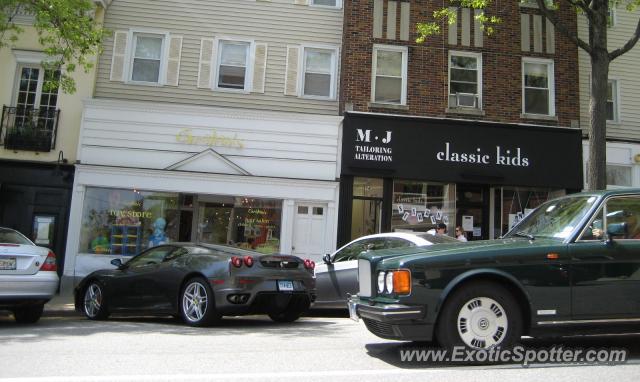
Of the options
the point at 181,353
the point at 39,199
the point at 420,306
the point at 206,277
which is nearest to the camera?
the point at 420,306

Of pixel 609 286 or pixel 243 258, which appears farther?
pixel 243 258

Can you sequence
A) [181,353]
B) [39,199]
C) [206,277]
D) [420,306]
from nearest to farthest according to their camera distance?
[420,306]
[181,353]
[206,277]
[39,199]

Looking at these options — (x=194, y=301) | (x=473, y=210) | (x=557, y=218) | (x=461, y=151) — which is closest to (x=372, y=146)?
(x=461, y=151)

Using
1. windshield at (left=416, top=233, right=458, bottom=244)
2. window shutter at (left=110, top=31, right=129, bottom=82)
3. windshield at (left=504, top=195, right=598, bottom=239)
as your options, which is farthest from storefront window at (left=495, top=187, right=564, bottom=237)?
window shutter at (left=110, top=31, right=129, bottom=82)

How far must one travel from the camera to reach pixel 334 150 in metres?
14.8

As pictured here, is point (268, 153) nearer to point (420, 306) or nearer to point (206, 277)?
point (206, 277)

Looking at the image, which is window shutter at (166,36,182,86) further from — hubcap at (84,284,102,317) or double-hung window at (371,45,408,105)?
hubcap at (84,284,102,317)

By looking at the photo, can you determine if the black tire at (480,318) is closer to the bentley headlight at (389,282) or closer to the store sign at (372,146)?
the bentley headlight at (389,282)

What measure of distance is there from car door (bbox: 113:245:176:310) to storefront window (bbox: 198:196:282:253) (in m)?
5.69

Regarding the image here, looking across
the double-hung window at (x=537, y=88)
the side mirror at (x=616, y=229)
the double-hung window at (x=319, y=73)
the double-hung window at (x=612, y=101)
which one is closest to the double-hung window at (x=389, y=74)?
the double-hung window at (x=319, y=73)

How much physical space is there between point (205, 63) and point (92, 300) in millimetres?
8418

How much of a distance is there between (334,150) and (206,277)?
25.3 feet

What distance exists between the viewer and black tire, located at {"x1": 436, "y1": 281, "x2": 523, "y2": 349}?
499 centimetres

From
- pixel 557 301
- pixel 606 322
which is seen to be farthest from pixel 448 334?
pixel 606 322
